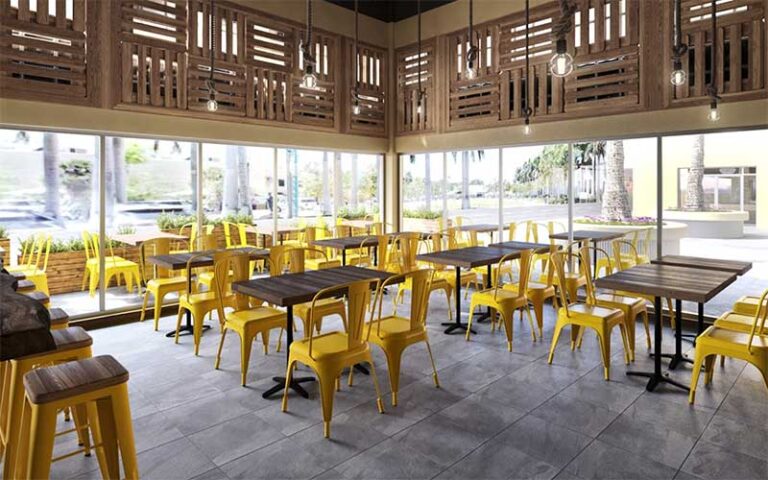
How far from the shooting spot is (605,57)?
6.44 m

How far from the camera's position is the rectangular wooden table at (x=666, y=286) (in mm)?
3547

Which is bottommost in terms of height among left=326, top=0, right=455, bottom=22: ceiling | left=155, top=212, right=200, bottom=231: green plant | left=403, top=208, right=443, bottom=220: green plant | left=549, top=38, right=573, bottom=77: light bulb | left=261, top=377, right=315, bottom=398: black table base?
left=261, top=377, right=315, bottom=398: black table base

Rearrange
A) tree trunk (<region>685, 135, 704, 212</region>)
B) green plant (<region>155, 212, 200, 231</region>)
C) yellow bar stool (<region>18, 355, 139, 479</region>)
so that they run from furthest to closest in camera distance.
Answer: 1. green plant (<region>155, 212, 200, 231</region>)
2. tree trunk (<region>685, 135, 704, 212</region>)
3. yellow bar stool (<region>18, 355, 139, 479</region>)

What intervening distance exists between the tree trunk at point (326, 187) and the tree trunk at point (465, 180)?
90.5 inches

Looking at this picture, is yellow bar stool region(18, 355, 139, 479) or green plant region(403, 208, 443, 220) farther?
green plant region(403, 208, 443, 220)

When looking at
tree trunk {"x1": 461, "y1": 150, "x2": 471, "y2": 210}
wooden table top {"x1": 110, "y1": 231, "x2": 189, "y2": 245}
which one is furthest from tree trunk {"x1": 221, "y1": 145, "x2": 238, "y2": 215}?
tree trunk {"x1": 461, "y1": 150, "x2": 471, "y2": 210}

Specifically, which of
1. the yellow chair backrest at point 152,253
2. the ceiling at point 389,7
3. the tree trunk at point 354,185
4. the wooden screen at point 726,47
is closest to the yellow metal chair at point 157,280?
the yellow chair backrest at point 152,253

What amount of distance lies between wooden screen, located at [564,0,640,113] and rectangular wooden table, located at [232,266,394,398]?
4177 millimetres

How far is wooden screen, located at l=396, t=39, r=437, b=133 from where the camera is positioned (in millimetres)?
8516

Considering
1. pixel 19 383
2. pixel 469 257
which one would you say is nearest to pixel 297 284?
pixel 19 383

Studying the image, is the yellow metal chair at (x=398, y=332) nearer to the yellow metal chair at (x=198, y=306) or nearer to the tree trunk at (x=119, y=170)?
the yellow metal chair at (x=198, y=306)

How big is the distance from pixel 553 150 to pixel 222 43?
494cm

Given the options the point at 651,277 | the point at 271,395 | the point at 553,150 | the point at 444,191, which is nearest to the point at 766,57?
the point at 553,150

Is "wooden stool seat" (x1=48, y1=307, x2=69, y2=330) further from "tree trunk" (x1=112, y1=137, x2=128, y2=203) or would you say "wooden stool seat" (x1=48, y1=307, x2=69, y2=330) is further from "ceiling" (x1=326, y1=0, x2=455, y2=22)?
"ceiling" (x1=326, y1=0, x2=455, y2=22)
